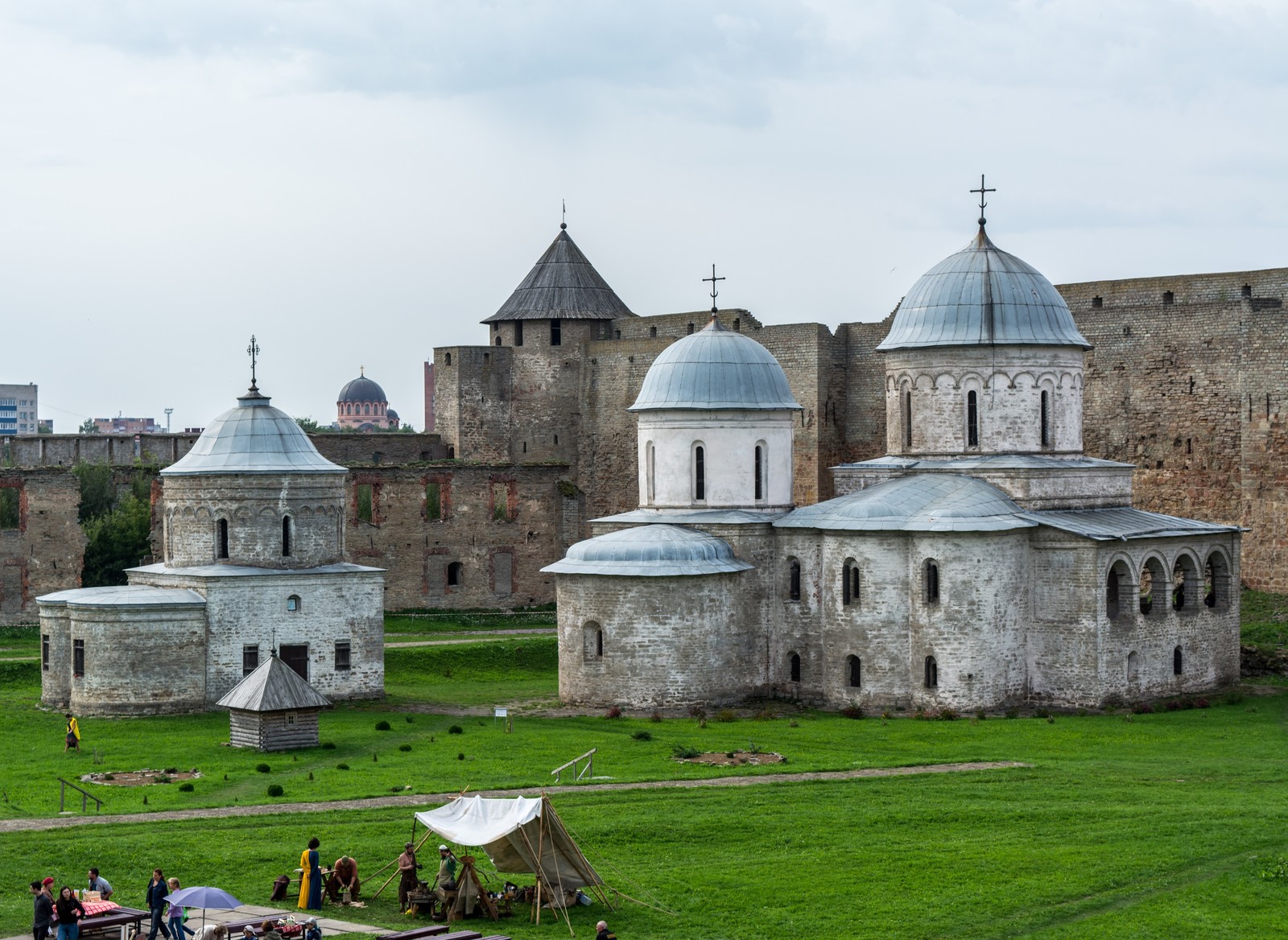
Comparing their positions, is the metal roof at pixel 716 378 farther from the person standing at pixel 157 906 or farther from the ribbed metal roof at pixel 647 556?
the person standing at pixel 157 906

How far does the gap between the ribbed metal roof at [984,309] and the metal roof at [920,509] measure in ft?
10.5

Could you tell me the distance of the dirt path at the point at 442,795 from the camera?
1047 inches

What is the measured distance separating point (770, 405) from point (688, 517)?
2973mm

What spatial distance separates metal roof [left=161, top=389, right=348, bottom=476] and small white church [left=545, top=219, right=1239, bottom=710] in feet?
20.3

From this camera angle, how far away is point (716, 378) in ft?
135

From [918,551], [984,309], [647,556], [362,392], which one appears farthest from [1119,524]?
[362,392]

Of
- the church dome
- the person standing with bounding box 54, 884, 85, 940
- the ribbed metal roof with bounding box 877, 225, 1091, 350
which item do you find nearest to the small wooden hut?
the person standing with bounding box 54, 884, 85, 940

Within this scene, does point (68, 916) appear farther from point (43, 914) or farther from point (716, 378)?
point (716, 378)

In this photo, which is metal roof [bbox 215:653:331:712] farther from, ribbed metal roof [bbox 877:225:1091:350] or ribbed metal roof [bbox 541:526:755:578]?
ribbed metal roof [bbox 877:225:1091:350]

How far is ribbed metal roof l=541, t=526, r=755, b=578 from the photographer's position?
Result: 37906 millimetres

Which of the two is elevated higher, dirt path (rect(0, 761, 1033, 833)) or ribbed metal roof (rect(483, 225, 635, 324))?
ribbed metal roof (rect(483, 225, 635, 324))

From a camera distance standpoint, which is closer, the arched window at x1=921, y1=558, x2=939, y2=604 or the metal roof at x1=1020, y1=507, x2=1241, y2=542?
the arched window at x1=921, y1=558, x2=939, y2=604

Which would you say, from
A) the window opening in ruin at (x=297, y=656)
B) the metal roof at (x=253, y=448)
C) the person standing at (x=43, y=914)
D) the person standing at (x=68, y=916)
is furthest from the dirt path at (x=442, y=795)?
the metal roof at (x=253, y=448)

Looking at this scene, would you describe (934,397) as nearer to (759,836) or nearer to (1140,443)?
(1140,443)
